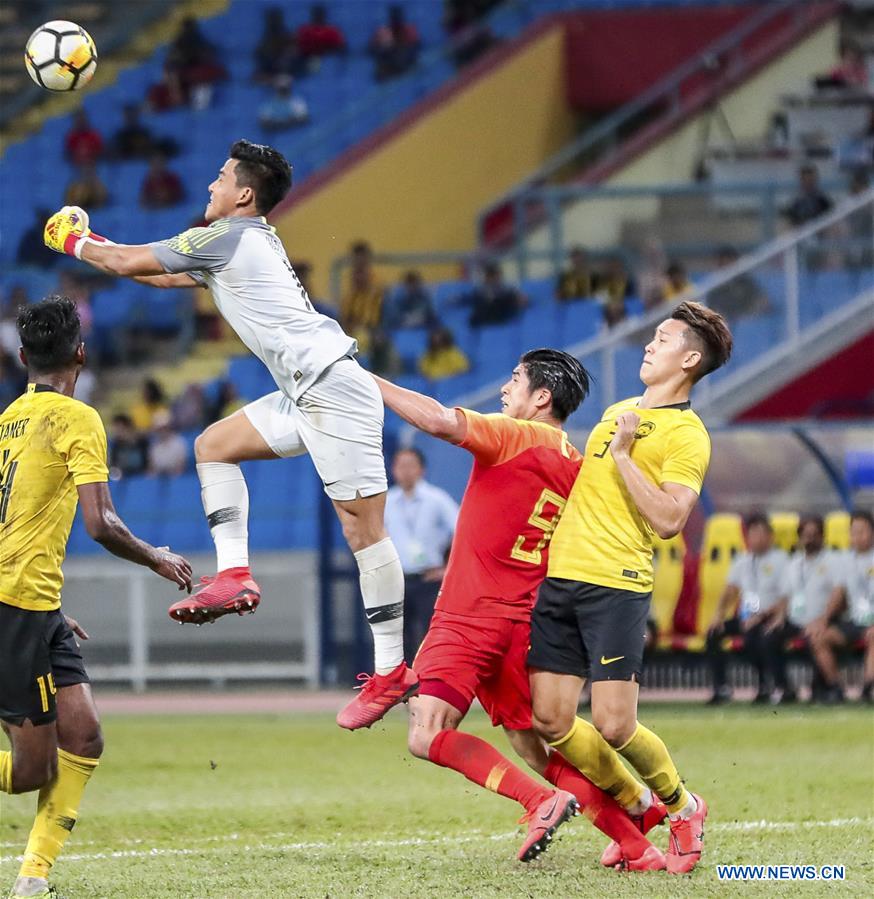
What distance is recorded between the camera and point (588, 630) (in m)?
7.53

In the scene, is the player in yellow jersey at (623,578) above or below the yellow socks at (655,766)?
above

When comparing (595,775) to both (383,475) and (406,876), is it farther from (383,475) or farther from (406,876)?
(383,475)

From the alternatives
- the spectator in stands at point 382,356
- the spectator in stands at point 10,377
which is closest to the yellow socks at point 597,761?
the spectator in stands at point 382,356

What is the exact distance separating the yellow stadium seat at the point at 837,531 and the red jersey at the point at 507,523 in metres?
8.13

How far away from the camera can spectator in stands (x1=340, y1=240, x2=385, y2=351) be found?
20.9 metres

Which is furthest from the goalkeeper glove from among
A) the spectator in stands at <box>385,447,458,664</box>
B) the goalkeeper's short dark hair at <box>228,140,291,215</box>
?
the spectator in stands at <box>385,447,458,664</box>

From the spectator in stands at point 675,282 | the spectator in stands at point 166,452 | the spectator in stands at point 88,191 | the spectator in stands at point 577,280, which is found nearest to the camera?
the spectator in stands at point 675,282

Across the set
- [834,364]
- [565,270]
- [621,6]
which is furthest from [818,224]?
[621,6]

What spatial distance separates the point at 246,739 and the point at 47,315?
6956 mm

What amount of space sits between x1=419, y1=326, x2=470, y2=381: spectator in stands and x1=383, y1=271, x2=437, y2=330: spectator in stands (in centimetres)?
59

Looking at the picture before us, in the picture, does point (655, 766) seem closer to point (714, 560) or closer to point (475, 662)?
point (475, 662)

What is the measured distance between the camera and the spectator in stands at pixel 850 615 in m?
14.9

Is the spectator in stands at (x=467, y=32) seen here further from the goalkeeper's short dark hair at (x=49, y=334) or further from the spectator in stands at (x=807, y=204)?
the goalkeeper's short dark hair at (x=49, y=334)

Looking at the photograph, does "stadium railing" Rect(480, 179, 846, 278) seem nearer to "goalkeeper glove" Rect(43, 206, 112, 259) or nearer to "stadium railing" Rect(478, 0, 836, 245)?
"stadium railing" Rect(478, 0, 836, 245)
